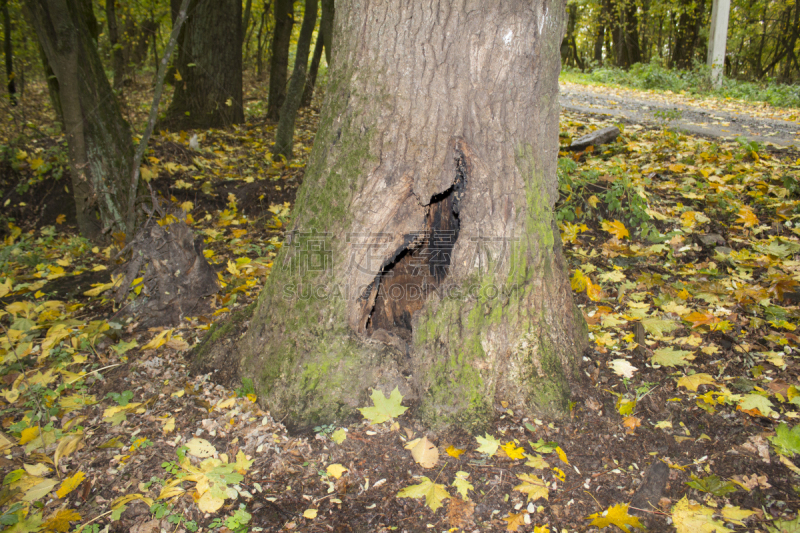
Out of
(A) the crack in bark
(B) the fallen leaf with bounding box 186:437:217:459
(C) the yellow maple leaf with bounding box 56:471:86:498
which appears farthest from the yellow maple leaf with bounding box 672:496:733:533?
(C) the yellow maple leaf with bounding box 56:471:86:498

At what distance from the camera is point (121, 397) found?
8.08 feet

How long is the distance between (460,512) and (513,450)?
391 mm

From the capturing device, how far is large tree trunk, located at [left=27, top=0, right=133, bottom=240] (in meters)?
3.75

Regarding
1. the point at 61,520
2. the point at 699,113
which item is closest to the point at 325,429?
the point at 61,520

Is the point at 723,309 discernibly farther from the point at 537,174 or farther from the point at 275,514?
the point at 275,514

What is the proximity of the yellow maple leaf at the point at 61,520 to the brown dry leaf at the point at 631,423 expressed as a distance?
2467mm

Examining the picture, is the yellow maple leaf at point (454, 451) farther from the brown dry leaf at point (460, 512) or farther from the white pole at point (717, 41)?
the white pole at point (717, 41)

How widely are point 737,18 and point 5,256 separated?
29.3 metres

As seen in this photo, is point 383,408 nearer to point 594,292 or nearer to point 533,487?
point 533,487

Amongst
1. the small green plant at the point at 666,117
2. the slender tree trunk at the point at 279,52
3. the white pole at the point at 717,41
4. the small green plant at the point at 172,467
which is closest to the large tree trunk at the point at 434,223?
the small green plant at the point at 172,467

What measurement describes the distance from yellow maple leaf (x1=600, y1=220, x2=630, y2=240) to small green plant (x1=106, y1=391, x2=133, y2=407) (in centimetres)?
365

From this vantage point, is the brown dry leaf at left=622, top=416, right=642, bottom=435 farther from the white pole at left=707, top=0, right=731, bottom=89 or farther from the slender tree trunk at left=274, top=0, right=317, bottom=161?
the white pole at left=707, top=0, right=731, bottom=89

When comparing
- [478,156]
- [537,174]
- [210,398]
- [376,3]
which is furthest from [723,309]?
[210,398]

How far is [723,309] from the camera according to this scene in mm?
2828
